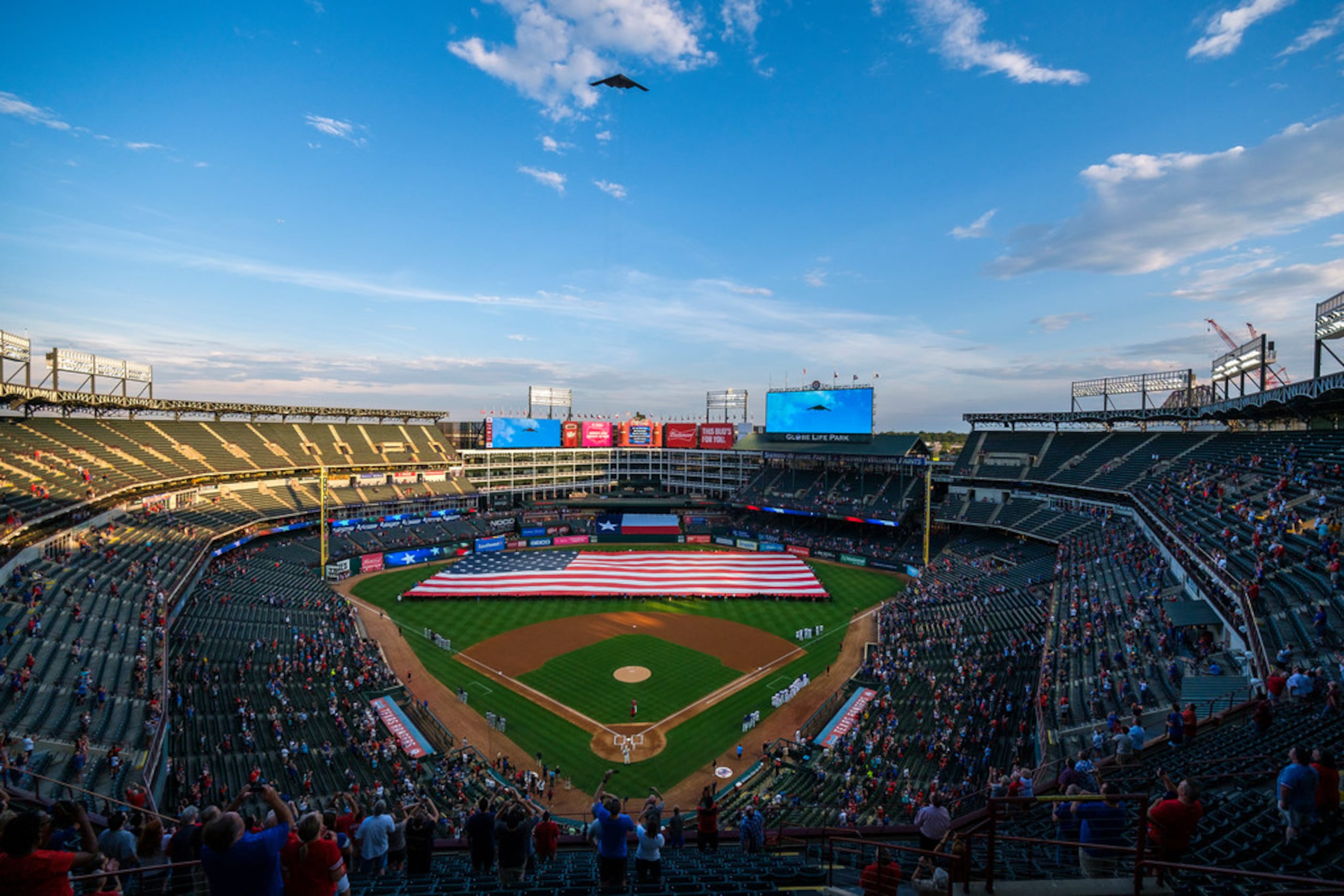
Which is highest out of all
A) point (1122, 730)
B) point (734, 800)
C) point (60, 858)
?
point (60, 858)

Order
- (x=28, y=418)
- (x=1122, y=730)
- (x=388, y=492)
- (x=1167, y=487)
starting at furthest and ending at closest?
1. (x=388, y=492)
2. (x=28, y=418)
3. (x=1167, y=487)
4. (x=1122, y=730)

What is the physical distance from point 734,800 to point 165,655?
68.4 feet

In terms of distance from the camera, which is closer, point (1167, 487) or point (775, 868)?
point (775, 868)

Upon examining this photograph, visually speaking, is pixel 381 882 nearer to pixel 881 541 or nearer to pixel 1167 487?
pixel 1167 487

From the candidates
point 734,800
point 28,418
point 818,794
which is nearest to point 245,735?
point 734,800

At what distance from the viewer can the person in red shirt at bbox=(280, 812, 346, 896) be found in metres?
5.67

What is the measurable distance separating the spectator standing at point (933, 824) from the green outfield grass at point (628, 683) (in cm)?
1941

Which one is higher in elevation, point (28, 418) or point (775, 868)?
point (28, 418)

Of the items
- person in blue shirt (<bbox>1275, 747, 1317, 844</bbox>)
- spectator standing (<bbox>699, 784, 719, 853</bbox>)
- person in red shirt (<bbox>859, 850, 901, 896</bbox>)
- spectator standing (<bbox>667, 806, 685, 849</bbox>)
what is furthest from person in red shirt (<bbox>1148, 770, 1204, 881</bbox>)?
spectator standing (<bbox>667, 806, 685, 849</bbox>)

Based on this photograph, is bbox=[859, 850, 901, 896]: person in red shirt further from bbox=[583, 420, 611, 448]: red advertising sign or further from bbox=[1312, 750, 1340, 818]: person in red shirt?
bbox=[583, 420, 611, 448]: red advertising sign

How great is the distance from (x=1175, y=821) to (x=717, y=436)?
72853 millimetres

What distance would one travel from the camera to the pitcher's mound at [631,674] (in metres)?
30.9

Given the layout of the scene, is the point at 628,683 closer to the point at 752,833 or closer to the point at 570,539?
the point at 752,833

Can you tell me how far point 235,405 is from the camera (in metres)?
56.9
